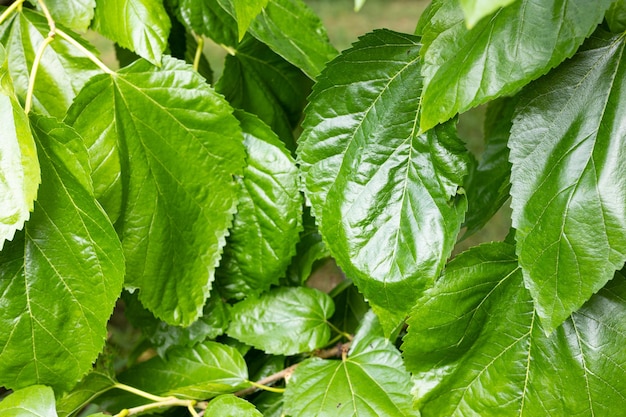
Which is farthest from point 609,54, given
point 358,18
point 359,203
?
point 358,18

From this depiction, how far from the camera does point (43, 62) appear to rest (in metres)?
0.70

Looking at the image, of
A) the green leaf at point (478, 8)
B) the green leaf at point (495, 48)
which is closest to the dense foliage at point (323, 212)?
the green leaf at point (495, 48)

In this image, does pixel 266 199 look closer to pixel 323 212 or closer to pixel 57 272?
pixel 323 212

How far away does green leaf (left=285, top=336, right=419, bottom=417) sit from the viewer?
674mm

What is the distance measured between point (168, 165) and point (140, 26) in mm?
149

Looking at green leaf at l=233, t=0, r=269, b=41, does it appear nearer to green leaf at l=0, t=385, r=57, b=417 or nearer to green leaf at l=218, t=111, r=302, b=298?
green leaf at l=218, t=111, r=302, b=298

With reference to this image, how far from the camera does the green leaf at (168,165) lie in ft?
2.20

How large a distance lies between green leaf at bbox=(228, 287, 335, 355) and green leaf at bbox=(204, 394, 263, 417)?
117 millimetres

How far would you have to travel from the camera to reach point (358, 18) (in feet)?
10.4

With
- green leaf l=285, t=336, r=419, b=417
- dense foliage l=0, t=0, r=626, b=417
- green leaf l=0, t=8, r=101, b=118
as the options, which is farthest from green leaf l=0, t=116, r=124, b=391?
green leaf l=285, t=336, r=419, b=417

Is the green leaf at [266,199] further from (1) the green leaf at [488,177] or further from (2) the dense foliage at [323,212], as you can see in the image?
(1) the green leaf at [488,177]

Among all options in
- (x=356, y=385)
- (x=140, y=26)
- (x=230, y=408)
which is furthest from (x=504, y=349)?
(x=140, y=26)

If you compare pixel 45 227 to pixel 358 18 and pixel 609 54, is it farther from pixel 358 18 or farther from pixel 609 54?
pixel 358 18

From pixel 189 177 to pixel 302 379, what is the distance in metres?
0.25
